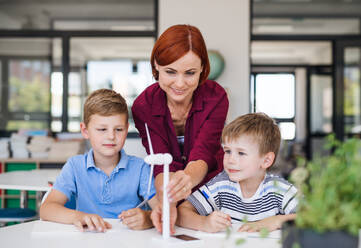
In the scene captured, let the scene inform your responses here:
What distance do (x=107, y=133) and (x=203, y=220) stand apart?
1.94ft

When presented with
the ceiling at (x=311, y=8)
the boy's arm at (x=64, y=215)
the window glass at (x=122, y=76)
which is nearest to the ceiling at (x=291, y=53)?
the ceiling at (x=311, y=8)

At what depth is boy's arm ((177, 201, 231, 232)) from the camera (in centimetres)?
124

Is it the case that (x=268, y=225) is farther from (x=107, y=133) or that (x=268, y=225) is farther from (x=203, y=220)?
(x=107, y=133)

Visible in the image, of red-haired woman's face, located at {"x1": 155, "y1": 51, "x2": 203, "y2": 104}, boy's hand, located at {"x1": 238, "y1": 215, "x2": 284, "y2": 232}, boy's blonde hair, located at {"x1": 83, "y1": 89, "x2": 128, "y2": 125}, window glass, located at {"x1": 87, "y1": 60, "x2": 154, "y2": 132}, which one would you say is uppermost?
window glass, located at {"x1": 87, "y1": 60, "x2": 154, "y2": 132}

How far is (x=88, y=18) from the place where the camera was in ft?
18.3

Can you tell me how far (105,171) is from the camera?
5.77ft

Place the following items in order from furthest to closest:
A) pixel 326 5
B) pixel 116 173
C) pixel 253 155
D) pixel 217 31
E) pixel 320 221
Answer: pixel 326 5, pixel 217 31, pixel 116 173, pixel 253 155, pixel 320 221

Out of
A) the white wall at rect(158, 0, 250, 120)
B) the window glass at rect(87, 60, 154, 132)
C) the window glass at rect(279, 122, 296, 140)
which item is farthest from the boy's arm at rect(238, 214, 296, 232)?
the window glass at rect(279, 122, 296, 140)

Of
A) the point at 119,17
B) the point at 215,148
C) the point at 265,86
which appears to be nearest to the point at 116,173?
the point at 215,148

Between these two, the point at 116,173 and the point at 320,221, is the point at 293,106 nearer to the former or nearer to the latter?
the point at 116,173

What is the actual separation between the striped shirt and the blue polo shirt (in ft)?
0.72

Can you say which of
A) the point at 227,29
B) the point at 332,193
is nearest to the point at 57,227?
the point at 332,193

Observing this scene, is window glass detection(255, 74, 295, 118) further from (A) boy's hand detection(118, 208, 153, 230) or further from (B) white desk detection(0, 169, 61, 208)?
(A) boy's hand detection(118, 208, 153, 230)

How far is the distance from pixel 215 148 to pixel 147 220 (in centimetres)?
59
